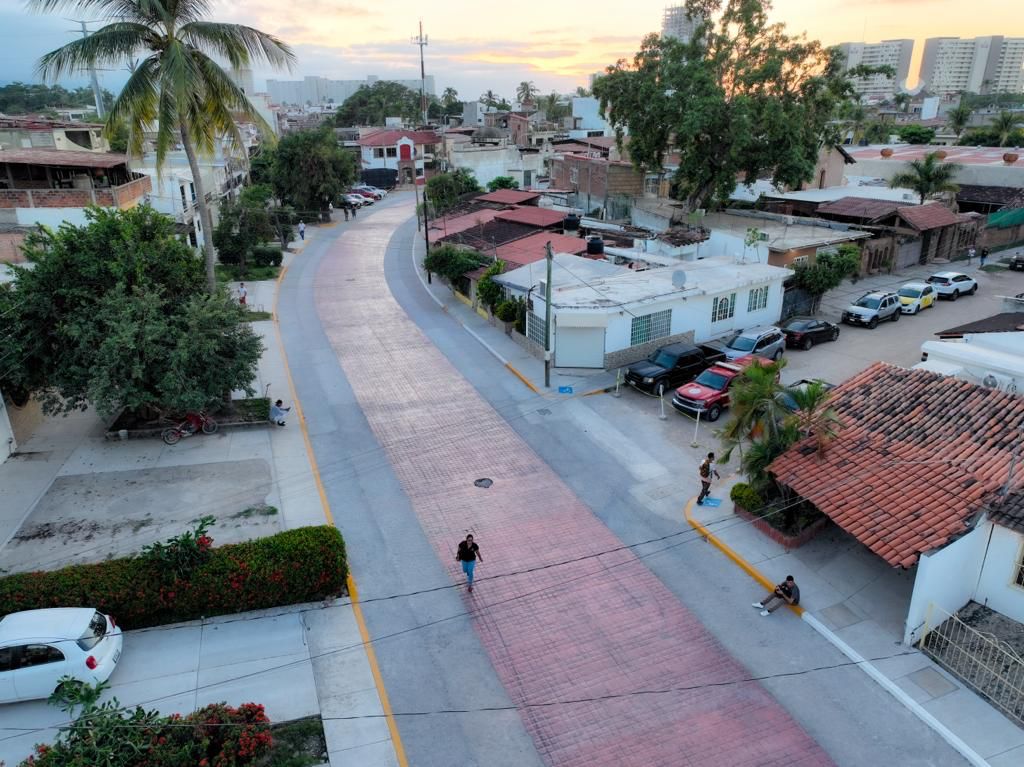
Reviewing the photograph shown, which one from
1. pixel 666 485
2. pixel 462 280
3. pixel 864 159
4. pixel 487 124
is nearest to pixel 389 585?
pixel 666 485

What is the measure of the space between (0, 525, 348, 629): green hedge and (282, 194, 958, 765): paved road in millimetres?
1417

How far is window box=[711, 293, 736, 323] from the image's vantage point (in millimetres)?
27578

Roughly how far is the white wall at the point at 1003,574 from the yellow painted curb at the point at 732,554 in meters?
3.37

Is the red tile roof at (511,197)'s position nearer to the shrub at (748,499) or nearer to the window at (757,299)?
the window at (757,299)

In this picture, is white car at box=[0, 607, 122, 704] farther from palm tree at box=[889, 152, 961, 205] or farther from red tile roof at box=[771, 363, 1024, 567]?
palm tree at box=[889, 152, 961, 205]

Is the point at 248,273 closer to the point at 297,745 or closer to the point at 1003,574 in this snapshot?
the point at 297,745

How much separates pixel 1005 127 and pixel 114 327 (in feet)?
268

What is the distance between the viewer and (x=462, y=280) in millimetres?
34875

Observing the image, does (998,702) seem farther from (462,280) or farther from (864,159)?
(864,159)

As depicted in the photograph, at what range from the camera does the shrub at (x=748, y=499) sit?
16.2 meters

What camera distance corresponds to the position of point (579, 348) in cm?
2531

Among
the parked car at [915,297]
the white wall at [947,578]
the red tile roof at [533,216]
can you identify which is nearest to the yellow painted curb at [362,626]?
the white wall at [947,578]

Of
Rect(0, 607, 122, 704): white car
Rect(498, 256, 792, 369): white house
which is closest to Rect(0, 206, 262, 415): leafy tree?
Rect(0, 607, 122, 704): white car

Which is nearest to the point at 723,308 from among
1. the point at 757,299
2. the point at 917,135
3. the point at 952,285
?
the point at 757,299
